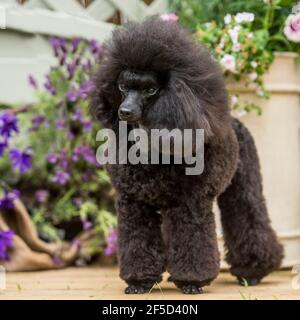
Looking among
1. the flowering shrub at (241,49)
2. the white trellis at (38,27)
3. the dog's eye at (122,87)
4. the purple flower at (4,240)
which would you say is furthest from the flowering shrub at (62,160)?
the dog's eye at (122,87)

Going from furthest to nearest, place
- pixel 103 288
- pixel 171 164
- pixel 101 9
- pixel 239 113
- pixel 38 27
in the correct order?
pixel 101 9
pixel 38 27
pixel 239 113
pixel 103 288
pixel 171 164

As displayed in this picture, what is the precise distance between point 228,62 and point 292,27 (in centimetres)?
23

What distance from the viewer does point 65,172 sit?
243cm

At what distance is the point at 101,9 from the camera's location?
9.00 feet

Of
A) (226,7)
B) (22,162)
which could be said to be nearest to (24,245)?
(22,162)

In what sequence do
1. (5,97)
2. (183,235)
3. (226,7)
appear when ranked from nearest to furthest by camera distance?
(183,235)
(226,7)
(5,97)

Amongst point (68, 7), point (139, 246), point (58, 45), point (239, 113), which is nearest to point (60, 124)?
point (58, 45)

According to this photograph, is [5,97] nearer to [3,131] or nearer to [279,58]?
[3,131]

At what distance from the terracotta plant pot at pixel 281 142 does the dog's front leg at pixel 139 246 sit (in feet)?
1.77

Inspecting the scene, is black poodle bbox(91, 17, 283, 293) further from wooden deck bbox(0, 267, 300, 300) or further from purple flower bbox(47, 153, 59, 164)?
purple flower bbox(47, 153, 59, 164)

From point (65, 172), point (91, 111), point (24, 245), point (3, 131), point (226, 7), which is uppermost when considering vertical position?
point (226, 7)

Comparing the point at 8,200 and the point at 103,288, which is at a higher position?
the point at 8,200

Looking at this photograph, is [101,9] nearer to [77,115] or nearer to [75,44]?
[75,44]
